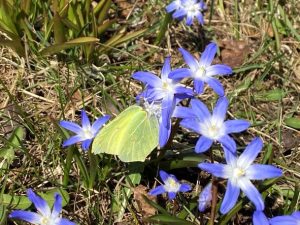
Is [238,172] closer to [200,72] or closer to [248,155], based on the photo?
[248,155]

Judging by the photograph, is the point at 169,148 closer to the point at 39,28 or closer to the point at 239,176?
the point at 239,176

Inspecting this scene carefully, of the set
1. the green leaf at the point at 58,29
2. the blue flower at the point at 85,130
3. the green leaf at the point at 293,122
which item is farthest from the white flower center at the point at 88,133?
the green leaf at the point at 293,122

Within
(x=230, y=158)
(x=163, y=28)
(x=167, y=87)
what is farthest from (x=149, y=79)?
(x=163, y=28)

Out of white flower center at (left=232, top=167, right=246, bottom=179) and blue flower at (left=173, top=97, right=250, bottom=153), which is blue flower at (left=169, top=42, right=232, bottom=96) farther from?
white flower center at (left=232, top=167, right=246, bottom=179)

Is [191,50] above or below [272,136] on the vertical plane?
Answer: above

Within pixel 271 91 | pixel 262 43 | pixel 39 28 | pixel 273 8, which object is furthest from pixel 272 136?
pixel 39 28
